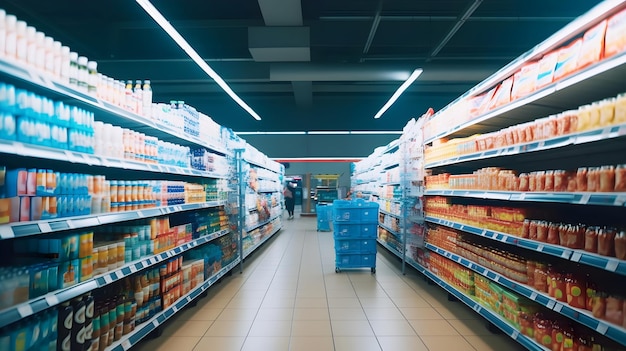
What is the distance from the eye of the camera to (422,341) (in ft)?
11.2

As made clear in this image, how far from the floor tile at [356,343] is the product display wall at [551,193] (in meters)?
1.13

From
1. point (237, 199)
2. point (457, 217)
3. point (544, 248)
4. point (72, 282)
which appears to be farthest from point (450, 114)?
point (72, 282)

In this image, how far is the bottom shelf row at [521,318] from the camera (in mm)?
2547

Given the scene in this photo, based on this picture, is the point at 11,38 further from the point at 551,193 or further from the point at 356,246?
the point at 356,246

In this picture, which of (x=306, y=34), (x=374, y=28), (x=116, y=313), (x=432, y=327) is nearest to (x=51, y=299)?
(x=116, y=313)

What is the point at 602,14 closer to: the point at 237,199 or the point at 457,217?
the point at 457,217

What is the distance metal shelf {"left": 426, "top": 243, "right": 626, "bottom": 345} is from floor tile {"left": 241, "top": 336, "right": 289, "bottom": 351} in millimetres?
2017

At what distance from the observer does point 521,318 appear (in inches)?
118

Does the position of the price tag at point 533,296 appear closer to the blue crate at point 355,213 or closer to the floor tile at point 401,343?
the floor tile at point 401,343

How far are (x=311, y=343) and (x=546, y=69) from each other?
300 cm

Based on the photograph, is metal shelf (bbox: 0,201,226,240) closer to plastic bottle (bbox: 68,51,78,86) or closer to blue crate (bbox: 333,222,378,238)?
plastic bottle (bbox: 68,51,78,86)

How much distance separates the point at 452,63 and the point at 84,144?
9.41 metres

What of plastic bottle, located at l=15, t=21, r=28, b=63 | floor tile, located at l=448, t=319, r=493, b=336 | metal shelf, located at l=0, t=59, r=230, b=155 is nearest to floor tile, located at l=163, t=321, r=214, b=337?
metal shelf, located at l=0, t=59, r=230, b=155

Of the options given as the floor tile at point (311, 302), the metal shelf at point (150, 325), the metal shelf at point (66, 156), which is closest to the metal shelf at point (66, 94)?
the metal shelf at point (66, 156)
